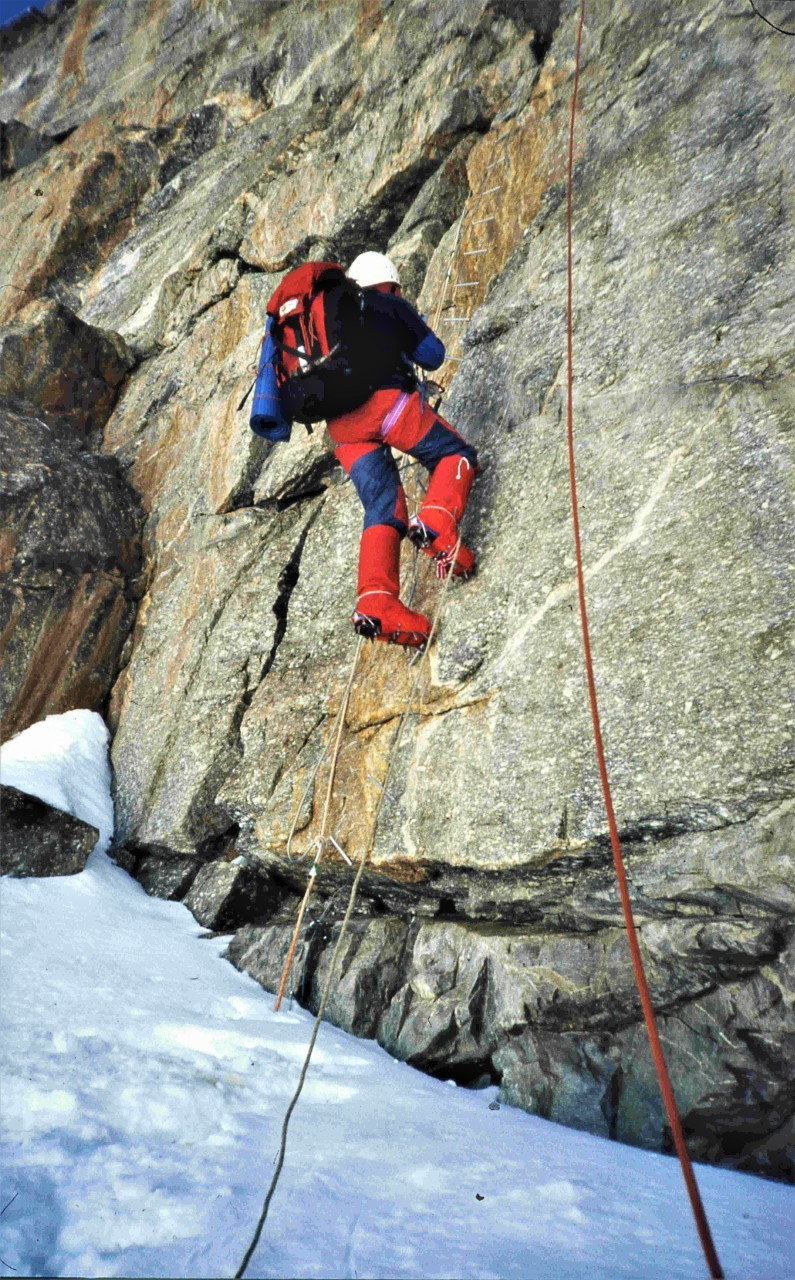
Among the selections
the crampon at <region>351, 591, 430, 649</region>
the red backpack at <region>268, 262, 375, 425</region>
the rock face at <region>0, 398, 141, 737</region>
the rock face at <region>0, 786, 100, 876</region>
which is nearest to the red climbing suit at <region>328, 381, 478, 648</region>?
the crampon at <region>351, 591, 430, 649</region>

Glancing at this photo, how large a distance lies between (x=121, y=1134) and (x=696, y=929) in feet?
7.38

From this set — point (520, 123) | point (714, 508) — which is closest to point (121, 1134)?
point (714, 508)

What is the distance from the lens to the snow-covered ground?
6.84 ft

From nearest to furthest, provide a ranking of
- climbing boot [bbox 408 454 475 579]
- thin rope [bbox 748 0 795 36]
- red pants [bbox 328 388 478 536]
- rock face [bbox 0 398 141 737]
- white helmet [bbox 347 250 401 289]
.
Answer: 1. climbing boot [bbox 408 454 475 579]
2. red pants [bbox 328 388 478 536]
3. thin rope [bbox 748 0 795 36]
4. white helmet [bbox 347 250 401 289]
5. rock face [bbox 0 398 141 737]

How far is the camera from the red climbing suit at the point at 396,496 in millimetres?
4594

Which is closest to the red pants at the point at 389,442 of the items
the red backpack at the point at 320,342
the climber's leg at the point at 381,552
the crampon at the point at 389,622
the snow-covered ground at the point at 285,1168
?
the climber's leg at the point at 381,552

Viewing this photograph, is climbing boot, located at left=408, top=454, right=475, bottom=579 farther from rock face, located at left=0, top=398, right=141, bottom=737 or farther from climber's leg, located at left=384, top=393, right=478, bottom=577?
rock face, located at left=0, top=398, right=141, bottom=737

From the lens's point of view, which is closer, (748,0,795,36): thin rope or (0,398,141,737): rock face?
(748,0,795,36): thin rope

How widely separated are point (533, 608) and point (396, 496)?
1.15m

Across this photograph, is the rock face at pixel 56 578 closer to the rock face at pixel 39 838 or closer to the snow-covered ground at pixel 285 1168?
the rock face at pixel 39 838

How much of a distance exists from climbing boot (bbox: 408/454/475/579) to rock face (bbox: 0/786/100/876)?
3168 millimetres

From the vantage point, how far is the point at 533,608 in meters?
4.40

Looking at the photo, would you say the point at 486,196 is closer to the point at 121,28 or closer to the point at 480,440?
the point at 480,440

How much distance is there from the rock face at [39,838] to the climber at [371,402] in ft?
9.25
